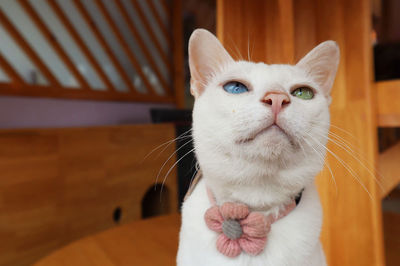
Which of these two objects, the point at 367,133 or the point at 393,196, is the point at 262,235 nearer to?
the point at 367,133

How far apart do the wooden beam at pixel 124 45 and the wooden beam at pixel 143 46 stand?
10cm

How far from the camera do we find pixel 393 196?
6.14ft

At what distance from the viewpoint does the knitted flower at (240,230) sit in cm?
29

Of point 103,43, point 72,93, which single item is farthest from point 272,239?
point 103,43

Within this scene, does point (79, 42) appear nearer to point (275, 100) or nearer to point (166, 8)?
point (166, 8)

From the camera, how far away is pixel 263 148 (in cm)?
29

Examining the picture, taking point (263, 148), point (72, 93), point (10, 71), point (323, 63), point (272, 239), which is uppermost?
point (10, 71)

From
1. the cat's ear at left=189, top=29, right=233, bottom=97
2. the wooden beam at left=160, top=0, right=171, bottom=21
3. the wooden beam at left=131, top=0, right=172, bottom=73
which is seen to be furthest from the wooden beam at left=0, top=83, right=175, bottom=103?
the cat's ear at left=189, top=29, right=233, bottom=97

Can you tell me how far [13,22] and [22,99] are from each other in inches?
17.8

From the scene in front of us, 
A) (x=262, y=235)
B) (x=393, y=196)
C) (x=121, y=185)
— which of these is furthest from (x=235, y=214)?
(x=393, y=196)

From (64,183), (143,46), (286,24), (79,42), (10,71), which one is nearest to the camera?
(286,24)

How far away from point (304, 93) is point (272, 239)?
0.63ft

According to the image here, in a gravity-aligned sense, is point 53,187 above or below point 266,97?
below

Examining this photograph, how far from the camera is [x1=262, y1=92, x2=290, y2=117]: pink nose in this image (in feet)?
0.91
